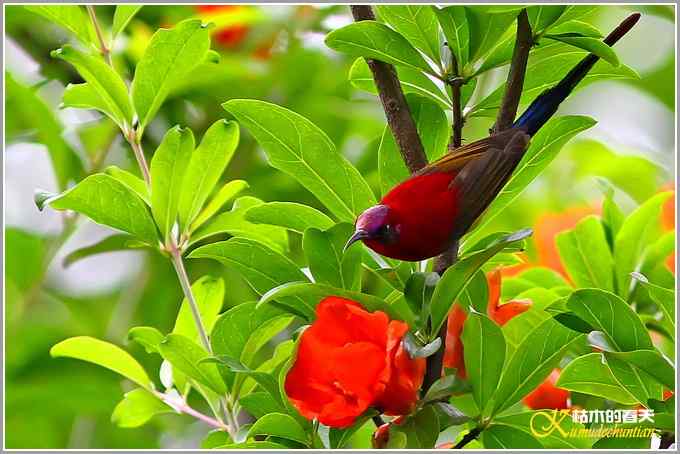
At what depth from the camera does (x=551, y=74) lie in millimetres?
785

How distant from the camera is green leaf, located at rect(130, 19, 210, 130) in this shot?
33.8 inches

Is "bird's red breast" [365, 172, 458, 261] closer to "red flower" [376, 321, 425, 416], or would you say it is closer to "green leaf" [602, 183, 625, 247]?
"red flower" [376, 321, 425, 416]

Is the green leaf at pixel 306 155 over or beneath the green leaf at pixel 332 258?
over

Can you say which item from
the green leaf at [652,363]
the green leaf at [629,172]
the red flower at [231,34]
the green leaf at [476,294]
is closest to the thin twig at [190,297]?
the green leaf at [476,294]

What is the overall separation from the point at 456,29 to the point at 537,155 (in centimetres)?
14

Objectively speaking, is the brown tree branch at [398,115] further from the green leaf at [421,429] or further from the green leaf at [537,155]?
the green leaf at [421,429]

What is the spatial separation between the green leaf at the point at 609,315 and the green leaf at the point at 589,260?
0.27 m

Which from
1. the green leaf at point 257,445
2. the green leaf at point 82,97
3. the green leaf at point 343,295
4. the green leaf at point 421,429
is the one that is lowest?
the green leaf at point 257,445

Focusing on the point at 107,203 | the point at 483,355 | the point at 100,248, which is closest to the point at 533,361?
the point at 483,355

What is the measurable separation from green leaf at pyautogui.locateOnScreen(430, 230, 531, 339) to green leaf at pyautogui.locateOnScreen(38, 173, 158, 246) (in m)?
0.28

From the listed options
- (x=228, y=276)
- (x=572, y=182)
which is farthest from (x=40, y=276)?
(x=572, y=182)

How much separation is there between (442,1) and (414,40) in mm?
37

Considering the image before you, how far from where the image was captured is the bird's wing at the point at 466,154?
0.72 meters

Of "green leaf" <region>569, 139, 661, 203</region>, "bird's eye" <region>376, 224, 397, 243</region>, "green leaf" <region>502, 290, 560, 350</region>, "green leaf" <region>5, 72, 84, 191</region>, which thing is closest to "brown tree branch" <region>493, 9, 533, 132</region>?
"bird's eye" <region>376, 224, 397, 243</region>
